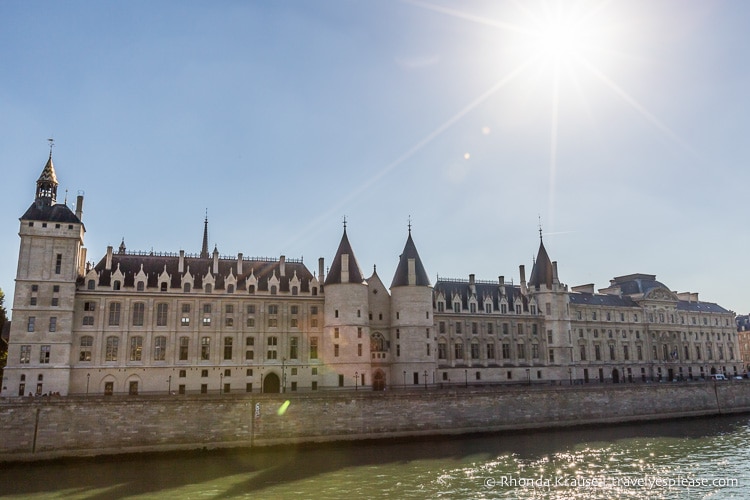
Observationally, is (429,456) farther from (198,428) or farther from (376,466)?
(198,428)

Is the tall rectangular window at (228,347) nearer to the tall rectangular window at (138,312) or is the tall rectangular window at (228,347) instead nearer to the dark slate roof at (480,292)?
the tall rectangular window at (138,312)

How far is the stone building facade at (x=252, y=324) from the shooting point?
2072 inches

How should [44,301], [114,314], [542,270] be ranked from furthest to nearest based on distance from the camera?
[542,270] → [114,314] → [44,301]

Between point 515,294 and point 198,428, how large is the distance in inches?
1965

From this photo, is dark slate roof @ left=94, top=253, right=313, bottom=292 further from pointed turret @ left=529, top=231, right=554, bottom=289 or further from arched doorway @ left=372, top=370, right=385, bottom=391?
pointed turret @ left=529, top=231, right=554, bottom=289

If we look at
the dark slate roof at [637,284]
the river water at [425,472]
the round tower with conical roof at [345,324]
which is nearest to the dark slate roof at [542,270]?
the dark slate roof at [637,284]

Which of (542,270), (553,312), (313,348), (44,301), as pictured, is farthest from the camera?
(542,270)

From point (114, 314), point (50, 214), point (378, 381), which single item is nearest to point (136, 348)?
point (114, 314)

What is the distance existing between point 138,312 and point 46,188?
15.3 metres

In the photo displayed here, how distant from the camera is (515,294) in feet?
259

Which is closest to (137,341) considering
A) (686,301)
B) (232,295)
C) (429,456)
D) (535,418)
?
(232,295)

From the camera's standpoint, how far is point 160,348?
55938mm

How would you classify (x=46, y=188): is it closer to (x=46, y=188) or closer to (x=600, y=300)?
(x=46, y=188)

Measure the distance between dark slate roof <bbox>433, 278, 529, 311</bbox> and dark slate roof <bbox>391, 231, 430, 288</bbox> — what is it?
8699 mm
